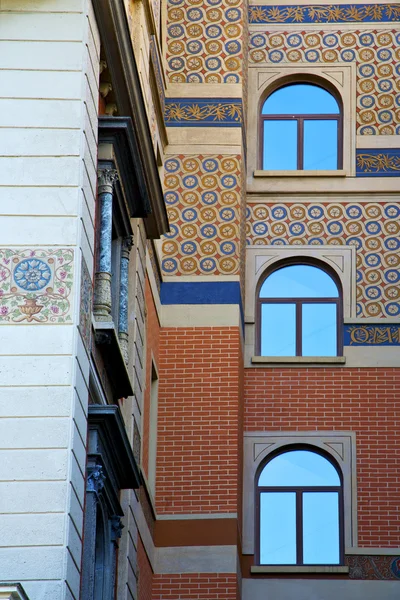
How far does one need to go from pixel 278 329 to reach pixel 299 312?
0.40 metres

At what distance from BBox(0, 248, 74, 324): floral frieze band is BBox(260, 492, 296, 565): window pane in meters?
9.22

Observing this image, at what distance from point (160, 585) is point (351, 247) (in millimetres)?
5560

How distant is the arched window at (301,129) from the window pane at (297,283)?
Result: 1542 millimetres

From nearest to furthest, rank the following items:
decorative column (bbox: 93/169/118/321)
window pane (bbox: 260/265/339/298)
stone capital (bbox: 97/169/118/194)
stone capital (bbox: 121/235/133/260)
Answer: decorative column (bbox: 93/169/118/321) < stone capital (bbox: 97/169/118/194) < stone capital (bbox: 121/235/133/260) < window pane (bbox: 260/265/339/298)

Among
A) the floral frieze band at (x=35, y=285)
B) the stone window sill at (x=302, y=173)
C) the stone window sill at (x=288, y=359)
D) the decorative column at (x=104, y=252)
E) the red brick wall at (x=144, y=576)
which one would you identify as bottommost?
the floral frieze band at (x=35, y=285)

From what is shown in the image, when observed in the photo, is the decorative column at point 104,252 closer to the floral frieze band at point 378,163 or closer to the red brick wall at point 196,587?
the red brick wall at point 196,587

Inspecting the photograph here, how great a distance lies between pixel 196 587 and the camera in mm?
18391

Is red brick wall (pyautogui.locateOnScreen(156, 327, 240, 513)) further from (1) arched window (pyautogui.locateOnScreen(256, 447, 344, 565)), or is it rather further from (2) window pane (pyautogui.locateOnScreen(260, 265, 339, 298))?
(2) window pane (pyautogui.locateOnScreen(260, 265, 339, 298))

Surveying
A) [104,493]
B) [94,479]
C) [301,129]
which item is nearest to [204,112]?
[301,129]

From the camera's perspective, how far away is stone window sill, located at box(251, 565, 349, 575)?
1950 centimetres

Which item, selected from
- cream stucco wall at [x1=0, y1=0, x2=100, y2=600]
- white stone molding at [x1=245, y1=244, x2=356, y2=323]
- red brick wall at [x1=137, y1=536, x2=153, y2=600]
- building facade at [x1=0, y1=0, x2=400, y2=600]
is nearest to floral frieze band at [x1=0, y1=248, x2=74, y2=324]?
cream stucco wall at [x1=0, y1=0, x2=100, y2=600]

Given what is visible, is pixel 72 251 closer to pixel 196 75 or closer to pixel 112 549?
pixel 112 549

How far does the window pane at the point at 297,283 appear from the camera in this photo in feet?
69.9

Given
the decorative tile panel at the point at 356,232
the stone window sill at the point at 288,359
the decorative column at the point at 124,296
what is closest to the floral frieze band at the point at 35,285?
the decorative column at the point at 124,296
